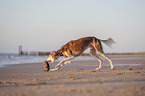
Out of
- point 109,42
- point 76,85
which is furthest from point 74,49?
point 76,85

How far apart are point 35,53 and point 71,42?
5949 cm

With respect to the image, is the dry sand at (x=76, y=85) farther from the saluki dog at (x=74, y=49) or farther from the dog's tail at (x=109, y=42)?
the dog's tail at (x=109, y=42)

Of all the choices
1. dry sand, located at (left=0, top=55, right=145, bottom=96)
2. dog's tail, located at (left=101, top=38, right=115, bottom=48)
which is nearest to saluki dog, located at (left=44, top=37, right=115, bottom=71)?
dog's tail, located at (left=101, top=38, right=115, bottom=48)

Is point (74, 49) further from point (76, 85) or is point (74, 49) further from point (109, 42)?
point (76, 85)

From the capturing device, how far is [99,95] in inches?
146

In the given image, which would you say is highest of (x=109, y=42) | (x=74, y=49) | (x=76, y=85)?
(x=109, y=42)

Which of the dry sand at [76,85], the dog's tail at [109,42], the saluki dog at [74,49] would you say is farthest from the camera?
the dog's tail at [109,42]

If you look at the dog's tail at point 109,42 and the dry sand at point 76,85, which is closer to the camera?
the dry sand at point 76,85

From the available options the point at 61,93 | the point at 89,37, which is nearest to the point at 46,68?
the point at 89,37

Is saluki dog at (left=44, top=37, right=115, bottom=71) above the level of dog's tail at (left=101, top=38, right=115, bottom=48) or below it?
below

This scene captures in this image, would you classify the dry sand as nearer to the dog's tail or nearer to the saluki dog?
the saluki dog

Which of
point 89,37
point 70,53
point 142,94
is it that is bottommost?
point 142,94

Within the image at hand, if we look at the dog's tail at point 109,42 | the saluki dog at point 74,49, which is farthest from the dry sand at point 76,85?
the dog's tail at point 109,42

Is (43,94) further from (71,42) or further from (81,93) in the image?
(71,42)
